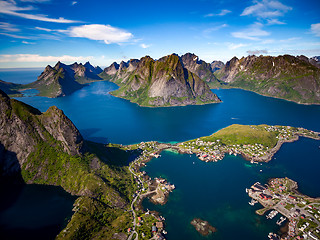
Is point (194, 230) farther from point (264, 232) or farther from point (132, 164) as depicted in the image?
point (132, 164)

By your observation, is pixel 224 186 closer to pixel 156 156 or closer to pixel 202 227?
pixel 202 227

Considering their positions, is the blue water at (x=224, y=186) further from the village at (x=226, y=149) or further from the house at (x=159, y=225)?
the village at (x=226, y=149)

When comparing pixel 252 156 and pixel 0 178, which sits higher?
pixel 0 178

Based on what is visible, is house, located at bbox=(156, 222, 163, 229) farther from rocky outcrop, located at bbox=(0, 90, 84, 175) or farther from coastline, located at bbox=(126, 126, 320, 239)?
rocky outcrop, located at bbox=(0, 90, 84, 175)

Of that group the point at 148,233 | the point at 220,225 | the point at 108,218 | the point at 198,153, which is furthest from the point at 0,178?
the point at 198,153

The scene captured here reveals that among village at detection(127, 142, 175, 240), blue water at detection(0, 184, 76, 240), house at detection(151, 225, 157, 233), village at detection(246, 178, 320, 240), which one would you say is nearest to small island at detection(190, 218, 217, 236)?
village at detection(127, 142, 175, 240)

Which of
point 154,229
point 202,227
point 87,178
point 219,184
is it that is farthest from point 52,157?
point 219,184
